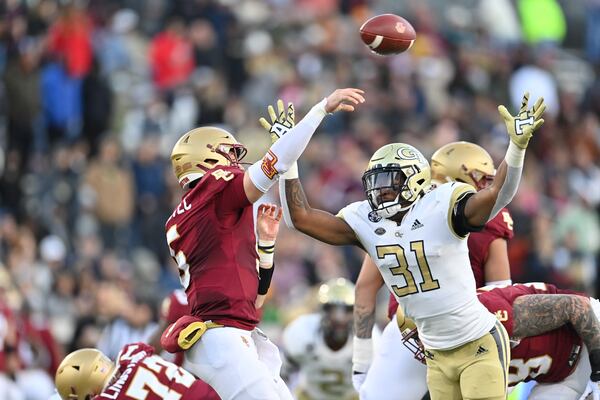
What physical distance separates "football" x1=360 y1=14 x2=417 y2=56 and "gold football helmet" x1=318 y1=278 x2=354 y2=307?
325 centimetres

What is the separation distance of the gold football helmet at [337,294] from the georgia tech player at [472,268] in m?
1.90

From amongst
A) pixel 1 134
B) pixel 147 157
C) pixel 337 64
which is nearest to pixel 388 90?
pixel 337 64

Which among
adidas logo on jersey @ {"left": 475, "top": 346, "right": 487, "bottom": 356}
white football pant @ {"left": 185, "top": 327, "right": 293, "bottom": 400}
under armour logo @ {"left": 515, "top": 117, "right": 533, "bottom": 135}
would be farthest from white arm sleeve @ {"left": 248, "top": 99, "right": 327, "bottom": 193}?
adidas logo on jersey @ {"left": 475, "top": 346, "right": 487, "bottom": 356}

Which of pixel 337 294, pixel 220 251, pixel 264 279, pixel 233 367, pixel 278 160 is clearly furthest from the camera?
pixel 337 294

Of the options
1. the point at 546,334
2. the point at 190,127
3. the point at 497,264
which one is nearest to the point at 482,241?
the point at 497,264

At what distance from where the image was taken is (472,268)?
28.7 feet

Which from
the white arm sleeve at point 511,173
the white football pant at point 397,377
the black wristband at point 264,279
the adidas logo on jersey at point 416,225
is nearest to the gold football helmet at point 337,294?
the white football pant at point 397,377

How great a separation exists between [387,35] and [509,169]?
3.95 ft

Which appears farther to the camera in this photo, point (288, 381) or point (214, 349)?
point (288, 381)

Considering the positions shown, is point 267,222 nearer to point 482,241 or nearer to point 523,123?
point 482,241

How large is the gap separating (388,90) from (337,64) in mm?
790

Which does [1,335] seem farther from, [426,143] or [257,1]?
[257,1]

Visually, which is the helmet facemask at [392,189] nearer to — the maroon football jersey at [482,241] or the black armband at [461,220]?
the black armband at [461,220]

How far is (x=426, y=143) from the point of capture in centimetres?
1711
